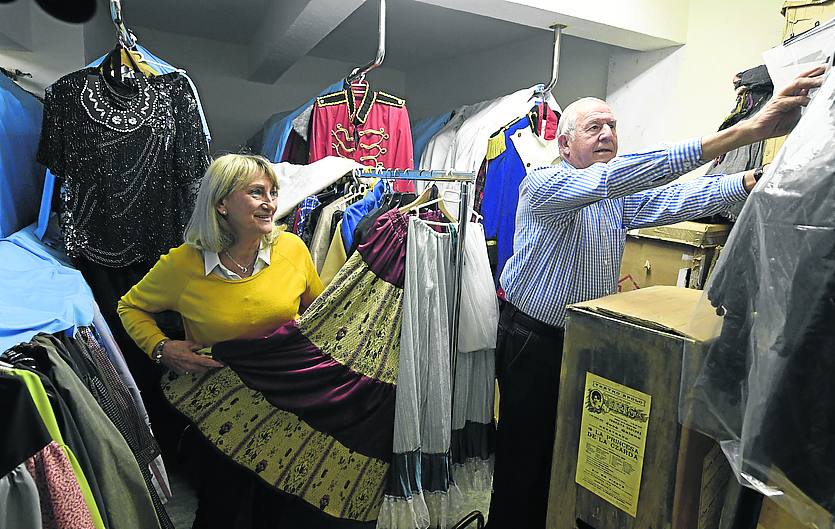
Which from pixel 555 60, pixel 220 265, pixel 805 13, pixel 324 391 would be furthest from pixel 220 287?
pixel 805 13

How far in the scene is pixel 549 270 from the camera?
1.42 meters

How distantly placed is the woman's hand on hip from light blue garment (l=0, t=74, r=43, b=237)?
688 mm

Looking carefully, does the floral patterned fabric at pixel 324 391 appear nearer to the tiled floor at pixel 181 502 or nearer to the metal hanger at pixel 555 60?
the tiled floor at pixel 181 502

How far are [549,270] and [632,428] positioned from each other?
0.61m

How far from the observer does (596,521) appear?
950 millimetres

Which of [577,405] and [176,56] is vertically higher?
[176,56]

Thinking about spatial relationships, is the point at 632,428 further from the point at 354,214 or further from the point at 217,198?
the point at 217,198

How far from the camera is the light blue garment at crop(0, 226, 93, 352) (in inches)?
38.0

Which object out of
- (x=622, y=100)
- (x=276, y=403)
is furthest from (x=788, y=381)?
(x=622, y=100)

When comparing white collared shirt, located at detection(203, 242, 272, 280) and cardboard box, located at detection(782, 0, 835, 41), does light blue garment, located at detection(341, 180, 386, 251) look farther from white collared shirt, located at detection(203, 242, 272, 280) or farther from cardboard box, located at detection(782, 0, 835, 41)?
cardboard box, located at detection(782, 0, 835, 41)

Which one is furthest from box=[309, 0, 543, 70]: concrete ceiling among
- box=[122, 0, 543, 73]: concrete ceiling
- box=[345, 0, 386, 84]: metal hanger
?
box=[345, 0, 386, 84]: metal hanger

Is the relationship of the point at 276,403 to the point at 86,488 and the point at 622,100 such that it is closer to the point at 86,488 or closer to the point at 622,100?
the point at 86,488

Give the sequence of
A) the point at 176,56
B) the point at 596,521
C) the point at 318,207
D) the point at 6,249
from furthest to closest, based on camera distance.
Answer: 1. the point at 176,56
2. the point at 318,207
3. the point at 6,249
4. the point at 596,521

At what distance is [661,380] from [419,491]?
0.88 meters
